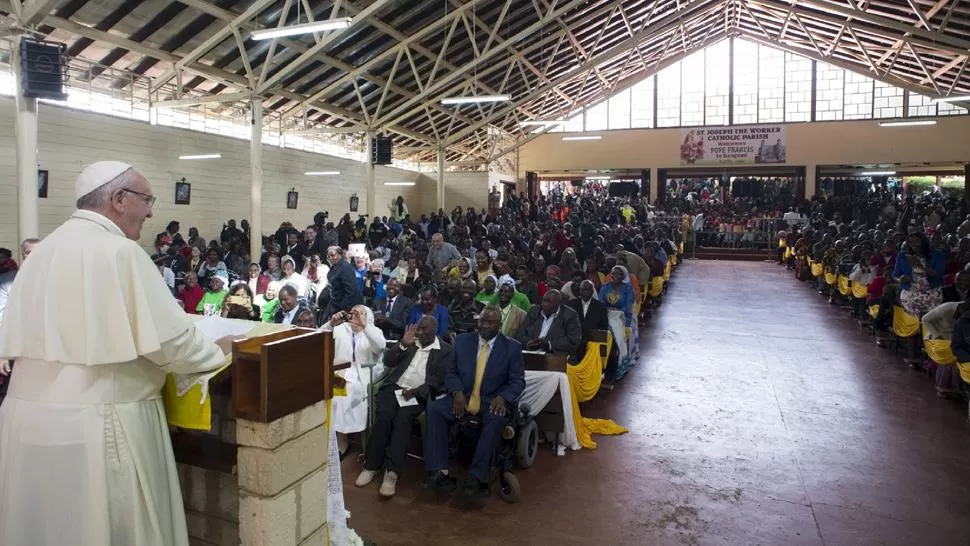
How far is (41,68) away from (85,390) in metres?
6.80

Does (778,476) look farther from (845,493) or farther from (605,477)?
(605,477)

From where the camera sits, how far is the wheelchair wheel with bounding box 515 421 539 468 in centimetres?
438

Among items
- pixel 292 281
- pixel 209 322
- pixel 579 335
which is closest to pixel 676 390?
pixel 579 335

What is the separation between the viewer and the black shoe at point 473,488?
3.88 m

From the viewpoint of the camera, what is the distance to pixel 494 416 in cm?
400

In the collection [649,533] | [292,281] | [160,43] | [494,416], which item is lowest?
[649,533]

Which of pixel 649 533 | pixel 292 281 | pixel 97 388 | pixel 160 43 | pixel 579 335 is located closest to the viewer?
pixel 97 388

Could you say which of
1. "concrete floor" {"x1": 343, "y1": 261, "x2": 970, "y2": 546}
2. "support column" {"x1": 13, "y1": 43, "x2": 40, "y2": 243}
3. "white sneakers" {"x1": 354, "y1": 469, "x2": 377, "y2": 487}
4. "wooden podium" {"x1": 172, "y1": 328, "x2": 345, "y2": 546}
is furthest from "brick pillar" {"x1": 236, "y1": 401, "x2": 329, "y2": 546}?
"support column" {"x1": 13, "y1": 43, "x2": 40, "y2": 243}

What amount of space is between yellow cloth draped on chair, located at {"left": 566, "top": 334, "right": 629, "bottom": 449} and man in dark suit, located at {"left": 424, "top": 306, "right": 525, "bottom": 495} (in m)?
0.80

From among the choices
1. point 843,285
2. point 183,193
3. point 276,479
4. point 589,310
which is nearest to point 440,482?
point 276,479

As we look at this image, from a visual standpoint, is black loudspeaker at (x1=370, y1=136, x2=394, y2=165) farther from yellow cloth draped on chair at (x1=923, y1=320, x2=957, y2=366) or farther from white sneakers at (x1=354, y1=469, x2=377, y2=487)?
yellow cloth draped on chair at (x1=923, y1=320, x2=957, y2=366)

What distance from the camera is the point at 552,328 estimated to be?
5535mm

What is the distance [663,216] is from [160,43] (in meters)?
15.0

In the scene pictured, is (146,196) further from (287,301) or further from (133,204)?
(287,301)
